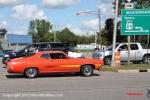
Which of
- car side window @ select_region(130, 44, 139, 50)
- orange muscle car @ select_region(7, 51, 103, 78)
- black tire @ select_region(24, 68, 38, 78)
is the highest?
car side window @ select_region(130, 44, 139, 50)

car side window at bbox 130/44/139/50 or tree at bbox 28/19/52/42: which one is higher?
tree at bbox 28/19/52/42

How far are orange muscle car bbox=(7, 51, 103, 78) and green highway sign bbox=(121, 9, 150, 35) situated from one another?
9.73 metres

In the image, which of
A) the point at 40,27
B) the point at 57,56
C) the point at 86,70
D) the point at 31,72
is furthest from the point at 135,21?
the point at 40,27

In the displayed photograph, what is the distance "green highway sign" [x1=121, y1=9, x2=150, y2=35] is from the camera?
3127 cm

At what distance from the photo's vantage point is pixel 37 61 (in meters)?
21.5

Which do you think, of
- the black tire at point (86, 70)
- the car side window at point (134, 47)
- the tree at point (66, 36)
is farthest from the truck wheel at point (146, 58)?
the tree at point (66, 36)

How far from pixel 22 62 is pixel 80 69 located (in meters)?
3.15

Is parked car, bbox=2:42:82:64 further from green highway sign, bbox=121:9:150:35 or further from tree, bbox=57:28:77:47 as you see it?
tree, bbox=57:28:77:47

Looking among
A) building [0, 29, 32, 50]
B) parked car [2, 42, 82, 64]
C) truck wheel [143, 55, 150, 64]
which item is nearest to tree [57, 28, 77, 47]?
building [0, 29, 32, 50]

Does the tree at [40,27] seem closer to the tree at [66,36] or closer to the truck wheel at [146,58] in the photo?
the tree at [66,36]

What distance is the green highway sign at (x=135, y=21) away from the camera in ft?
103

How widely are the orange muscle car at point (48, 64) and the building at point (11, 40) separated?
88.0 meters

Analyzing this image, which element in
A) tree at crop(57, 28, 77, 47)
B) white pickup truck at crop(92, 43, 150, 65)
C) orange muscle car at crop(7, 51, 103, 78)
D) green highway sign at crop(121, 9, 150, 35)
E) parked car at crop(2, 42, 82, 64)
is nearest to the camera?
orange muscle car at crop(7, 51, 103, 78)

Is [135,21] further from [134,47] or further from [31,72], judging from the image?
[31,72]
